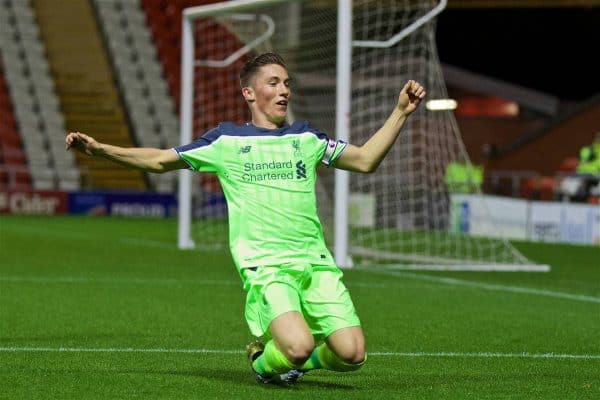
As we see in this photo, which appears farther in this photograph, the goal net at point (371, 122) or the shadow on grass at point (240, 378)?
the goal net at point (371, 122)

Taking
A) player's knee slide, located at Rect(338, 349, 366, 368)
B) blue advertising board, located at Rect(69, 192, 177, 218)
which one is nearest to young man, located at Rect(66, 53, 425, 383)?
player's knee slide, located at Rect(338, 349, 366, 368)

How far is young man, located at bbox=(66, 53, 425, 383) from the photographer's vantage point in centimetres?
582

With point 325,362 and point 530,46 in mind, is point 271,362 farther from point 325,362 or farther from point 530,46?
point 530,46

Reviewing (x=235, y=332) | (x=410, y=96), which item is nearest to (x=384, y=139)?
(x=410, y=96)

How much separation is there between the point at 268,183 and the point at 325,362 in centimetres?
87

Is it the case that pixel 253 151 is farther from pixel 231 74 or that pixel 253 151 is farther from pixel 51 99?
pixel 51 99

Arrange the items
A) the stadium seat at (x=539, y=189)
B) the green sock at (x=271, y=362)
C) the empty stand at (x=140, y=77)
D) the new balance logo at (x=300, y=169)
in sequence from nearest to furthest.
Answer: the green sock at (x=271, y=362) < the new balance logo at (x=300, y=169) < the stadium seat at (x=539, y=189) < the empty stand at (x=140, y=77)

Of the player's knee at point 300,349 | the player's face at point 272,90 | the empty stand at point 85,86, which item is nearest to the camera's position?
the player's knee at point 300,349

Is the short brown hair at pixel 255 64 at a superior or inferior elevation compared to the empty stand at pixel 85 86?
inferior

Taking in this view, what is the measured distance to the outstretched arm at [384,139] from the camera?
232 inches

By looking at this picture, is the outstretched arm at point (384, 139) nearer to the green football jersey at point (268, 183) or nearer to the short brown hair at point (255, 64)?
the green football jersey at point (268, 183)

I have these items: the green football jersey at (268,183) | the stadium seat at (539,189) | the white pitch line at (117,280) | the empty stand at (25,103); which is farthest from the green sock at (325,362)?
the empty stand at (25,103)

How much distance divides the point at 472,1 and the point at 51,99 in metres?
10.3

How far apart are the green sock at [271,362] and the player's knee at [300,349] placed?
66 millimetres
